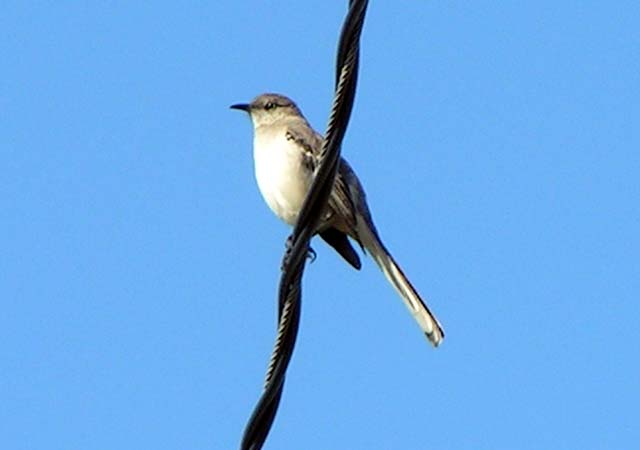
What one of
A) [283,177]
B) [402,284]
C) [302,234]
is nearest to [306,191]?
[283,177]

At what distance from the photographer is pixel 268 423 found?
13.4 ft

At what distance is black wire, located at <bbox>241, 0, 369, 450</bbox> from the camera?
3.97 metres

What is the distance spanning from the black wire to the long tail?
13.8 feet

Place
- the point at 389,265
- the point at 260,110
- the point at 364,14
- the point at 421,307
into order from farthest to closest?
the point at 260,110, the point at 389,265, the point at 421,307, the point at 364,14

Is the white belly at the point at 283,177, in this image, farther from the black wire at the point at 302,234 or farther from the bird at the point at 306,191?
the black wire at the point at 302,234

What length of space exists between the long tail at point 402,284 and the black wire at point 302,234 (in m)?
4.22

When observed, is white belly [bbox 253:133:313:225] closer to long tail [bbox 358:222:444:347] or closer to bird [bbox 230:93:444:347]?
bird [bbox 230:93:444:347]

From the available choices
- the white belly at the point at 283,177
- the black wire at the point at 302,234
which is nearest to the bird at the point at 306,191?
the white belly at the point at 283,177

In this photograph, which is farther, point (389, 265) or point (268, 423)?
point (389, 265)

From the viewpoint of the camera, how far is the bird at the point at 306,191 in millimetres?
9141

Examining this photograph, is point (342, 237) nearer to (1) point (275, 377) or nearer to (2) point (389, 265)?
(2) point (389, 265)

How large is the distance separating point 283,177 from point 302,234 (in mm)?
5220

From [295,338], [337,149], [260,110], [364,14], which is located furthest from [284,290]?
Result: [260,110]

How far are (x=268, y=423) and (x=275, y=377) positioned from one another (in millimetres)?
143
